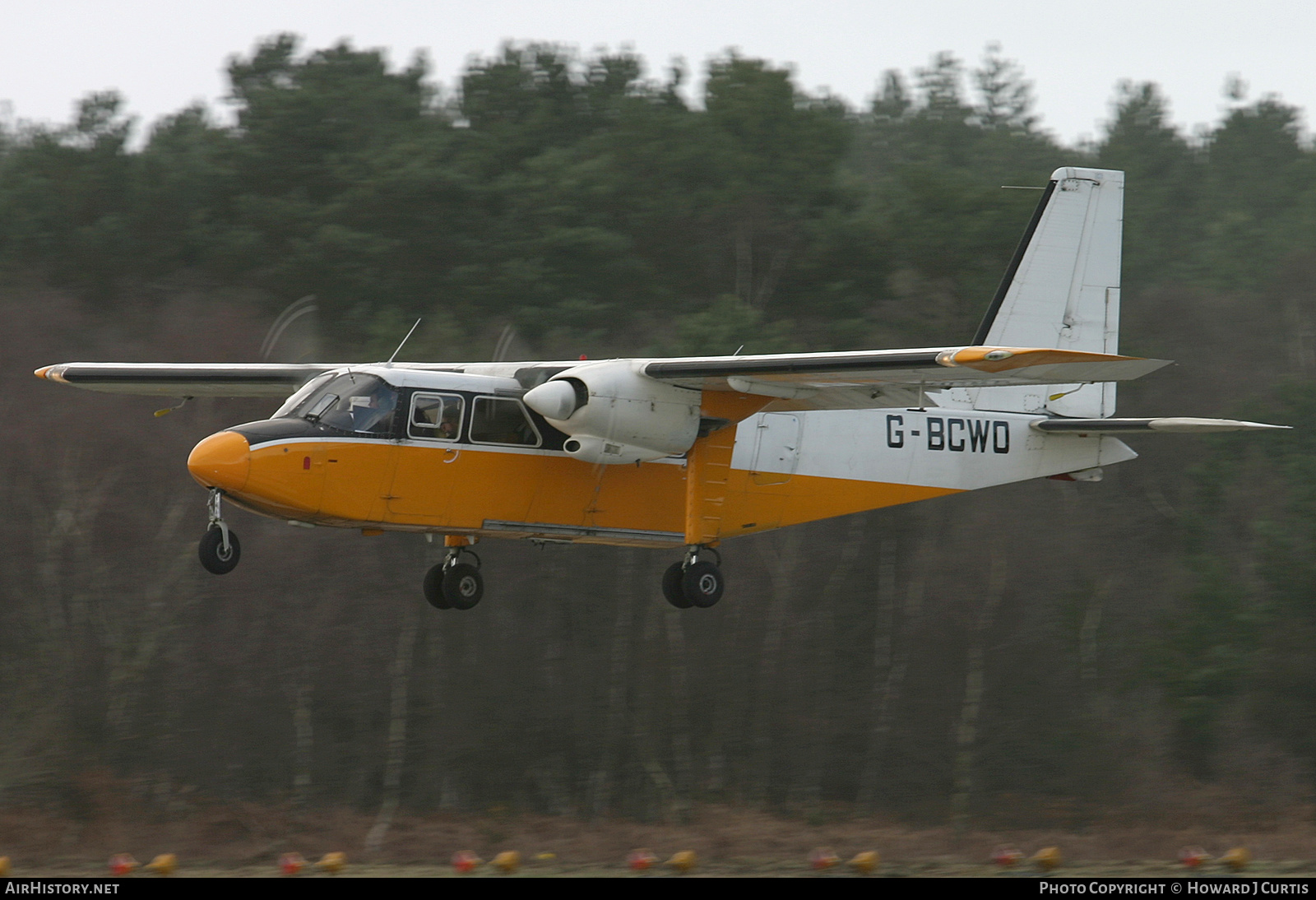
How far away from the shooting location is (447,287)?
3469 cm

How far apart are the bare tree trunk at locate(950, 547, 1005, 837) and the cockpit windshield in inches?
694

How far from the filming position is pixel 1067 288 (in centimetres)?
1792

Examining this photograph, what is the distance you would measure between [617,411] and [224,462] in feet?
11.7

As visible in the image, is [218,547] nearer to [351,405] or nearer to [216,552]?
[216,552]

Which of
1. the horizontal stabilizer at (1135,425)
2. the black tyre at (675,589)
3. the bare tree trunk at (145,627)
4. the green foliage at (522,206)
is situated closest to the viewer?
the black tyre at (675,589)

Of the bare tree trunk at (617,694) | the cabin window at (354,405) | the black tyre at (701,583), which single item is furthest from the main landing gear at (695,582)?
the bare tree trunk at (617,694)

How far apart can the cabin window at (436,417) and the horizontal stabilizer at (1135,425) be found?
272 inches

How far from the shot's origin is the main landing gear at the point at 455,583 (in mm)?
15828

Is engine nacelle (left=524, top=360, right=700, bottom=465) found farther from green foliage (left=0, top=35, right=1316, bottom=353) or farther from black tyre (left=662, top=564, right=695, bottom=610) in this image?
green foliage (left=0, top=35, right=1316, bottom=353)

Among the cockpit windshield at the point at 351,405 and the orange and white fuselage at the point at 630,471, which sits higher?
the cockpit windshield at the point at 351,405

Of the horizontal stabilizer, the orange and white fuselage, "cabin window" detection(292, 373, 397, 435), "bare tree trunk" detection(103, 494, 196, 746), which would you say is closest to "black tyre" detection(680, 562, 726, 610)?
the orange and white fuselage

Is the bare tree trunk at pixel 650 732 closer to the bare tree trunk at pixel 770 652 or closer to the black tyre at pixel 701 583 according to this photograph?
the bare tree trunk at pixel 770 652

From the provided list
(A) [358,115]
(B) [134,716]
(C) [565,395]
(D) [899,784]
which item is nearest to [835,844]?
(D) [899,784]

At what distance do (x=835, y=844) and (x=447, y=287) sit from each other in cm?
1560
